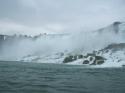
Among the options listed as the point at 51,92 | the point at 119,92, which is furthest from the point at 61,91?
the point at 119,92

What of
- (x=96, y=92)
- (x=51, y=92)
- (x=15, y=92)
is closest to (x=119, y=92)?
(x=96, y=92)

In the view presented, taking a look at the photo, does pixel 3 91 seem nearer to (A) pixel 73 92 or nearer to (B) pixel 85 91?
(A) pixel 73 92

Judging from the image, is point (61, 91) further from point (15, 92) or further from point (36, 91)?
point (15, 92)

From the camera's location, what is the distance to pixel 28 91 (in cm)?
2616

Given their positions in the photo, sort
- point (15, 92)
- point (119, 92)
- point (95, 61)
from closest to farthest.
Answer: point (15, 92) < point (119, 92) < point (95, 61)

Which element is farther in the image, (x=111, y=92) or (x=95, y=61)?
(x=95, y=61)

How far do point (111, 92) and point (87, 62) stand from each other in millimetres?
169588

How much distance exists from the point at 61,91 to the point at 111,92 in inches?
261

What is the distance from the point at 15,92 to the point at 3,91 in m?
1.74

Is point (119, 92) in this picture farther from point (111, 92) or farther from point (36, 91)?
point (36, 91)

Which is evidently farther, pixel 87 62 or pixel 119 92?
pixel 87 62

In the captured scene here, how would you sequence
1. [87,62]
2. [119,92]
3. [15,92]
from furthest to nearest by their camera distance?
[87,62]
[119,92]
[15,92]

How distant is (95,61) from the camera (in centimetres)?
18162

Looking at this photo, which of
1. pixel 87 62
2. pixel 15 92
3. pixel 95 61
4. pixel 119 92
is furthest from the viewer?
pixel 87 62
